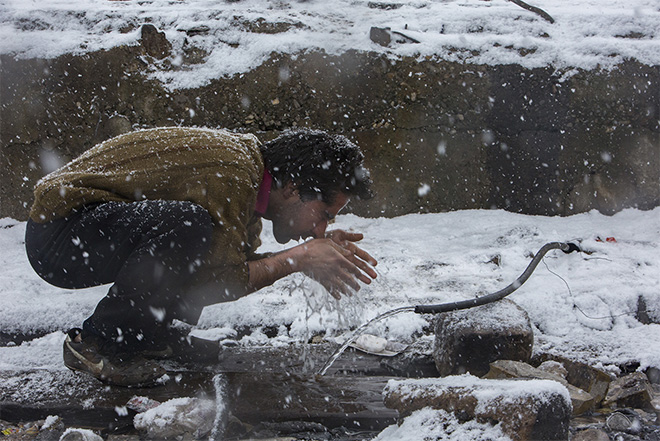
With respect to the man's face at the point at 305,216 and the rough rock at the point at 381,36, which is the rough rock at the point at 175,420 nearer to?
the man's face at the point at 305,216

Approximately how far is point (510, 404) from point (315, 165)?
1.26 meters

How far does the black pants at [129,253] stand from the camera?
2119 mm

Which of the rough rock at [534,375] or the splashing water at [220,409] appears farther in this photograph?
the rough rock at [534,375]

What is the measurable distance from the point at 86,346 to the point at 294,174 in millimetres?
1156

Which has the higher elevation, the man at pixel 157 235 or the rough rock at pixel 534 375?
the man at pixel 157 235

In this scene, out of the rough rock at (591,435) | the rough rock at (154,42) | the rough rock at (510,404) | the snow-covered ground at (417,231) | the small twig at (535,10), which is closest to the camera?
the rough rock at (510,404)

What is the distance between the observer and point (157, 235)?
213 centimetres

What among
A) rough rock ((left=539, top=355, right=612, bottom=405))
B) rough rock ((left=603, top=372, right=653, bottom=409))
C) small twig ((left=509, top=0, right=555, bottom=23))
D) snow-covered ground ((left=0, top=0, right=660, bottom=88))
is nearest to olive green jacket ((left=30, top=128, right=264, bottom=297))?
rough rock ((left=539, top=355, right=612, bottom=405))

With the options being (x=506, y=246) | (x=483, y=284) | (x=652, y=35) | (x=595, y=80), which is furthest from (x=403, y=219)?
(x=652, y=35)

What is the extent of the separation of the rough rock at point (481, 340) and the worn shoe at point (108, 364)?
1.27 meters

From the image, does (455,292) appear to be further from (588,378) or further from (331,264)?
(331,264)

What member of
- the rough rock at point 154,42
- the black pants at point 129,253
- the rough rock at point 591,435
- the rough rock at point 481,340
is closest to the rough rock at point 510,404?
the rough rock at point 591,435

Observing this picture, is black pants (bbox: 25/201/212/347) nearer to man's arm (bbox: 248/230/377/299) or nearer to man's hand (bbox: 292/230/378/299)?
man's arm (bbox: 248/230/377/299)

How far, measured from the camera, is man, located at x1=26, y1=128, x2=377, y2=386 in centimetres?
213
